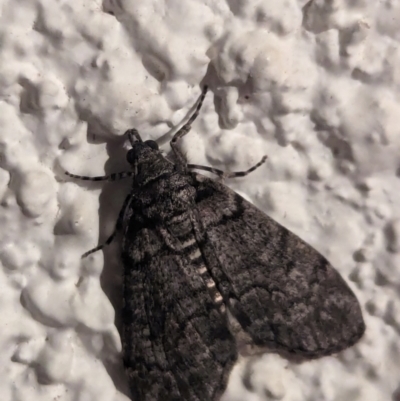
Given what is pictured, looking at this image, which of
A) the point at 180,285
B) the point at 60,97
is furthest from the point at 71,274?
the point at 60,97

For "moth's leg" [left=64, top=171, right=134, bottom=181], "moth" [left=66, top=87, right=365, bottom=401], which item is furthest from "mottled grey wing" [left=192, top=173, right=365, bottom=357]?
"moth's leg" [left=64, top=171, right=134, bottom=181]

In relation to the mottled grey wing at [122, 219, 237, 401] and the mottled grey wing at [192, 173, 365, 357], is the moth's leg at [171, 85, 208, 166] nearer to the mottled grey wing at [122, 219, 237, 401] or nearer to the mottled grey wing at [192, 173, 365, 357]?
the mottled grey wing at [192, 173, 365, 357]

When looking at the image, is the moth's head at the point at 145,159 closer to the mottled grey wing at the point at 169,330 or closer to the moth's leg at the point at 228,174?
the moth's leg at the point at 228,174

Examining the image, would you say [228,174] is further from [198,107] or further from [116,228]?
[116,228]

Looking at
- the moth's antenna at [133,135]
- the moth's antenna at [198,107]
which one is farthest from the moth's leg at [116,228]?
the moth's antenna at [198,107]

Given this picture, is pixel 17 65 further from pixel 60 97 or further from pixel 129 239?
pixel 129 239

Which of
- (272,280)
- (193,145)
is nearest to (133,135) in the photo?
(193,145)

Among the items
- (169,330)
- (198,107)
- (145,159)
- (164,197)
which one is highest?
(198,107)
